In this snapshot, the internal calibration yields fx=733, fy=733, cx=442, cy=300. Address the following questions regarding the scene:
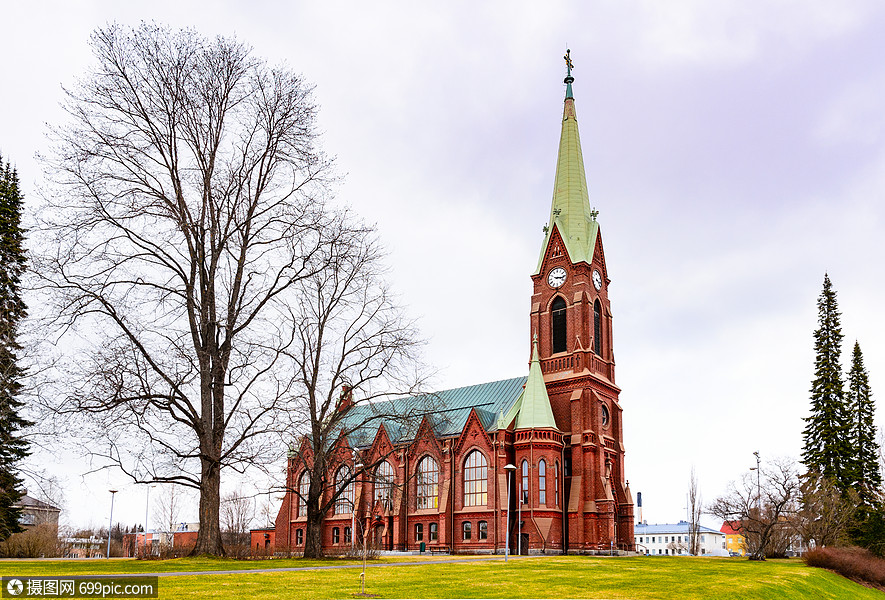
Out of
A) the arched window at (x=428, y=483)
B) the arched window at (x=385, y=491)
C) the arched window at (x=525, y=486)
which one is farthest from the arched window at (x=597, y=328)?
the arched window at (x=385, y=491)

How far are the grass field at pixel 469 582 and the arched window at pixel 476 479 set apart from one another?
28.7m

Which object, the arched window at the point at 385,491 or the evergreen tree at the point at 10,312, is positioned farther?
the arched window at the point at 385,491

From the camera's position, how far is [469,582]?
66.5 feet

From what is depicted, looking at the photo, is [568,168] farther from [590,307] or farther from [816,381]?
[816,381]

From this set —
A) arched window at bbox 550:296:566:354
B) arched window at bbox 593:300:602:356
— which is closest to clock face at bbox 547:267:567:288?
arched window at bbox 550:296:566:354

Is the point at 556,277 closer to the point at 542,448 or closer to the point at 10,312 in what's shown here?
the point at 542,448

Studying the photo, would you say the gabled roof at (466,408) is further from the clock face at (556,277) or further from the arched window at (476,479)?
the clock face at (556,277)

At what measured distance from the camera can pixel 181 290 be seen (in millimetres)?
26609

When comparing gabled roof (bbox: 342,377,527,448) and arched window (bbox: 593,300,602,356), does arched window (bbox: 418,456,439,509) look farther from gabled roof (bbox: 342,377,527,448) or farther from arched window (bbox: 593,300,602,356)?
arched window (bbox: 593,300,602,356)

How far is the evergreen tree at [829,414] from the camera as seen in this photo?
5631cm

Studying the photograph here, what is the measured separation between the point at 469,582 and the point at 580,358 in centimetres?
4109

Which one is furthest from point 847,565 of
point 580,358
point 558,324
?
point 558,324

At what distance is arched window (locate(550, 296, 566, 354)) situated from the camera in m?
62.3

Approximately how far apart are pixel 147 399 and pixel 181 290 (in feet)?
14.1
